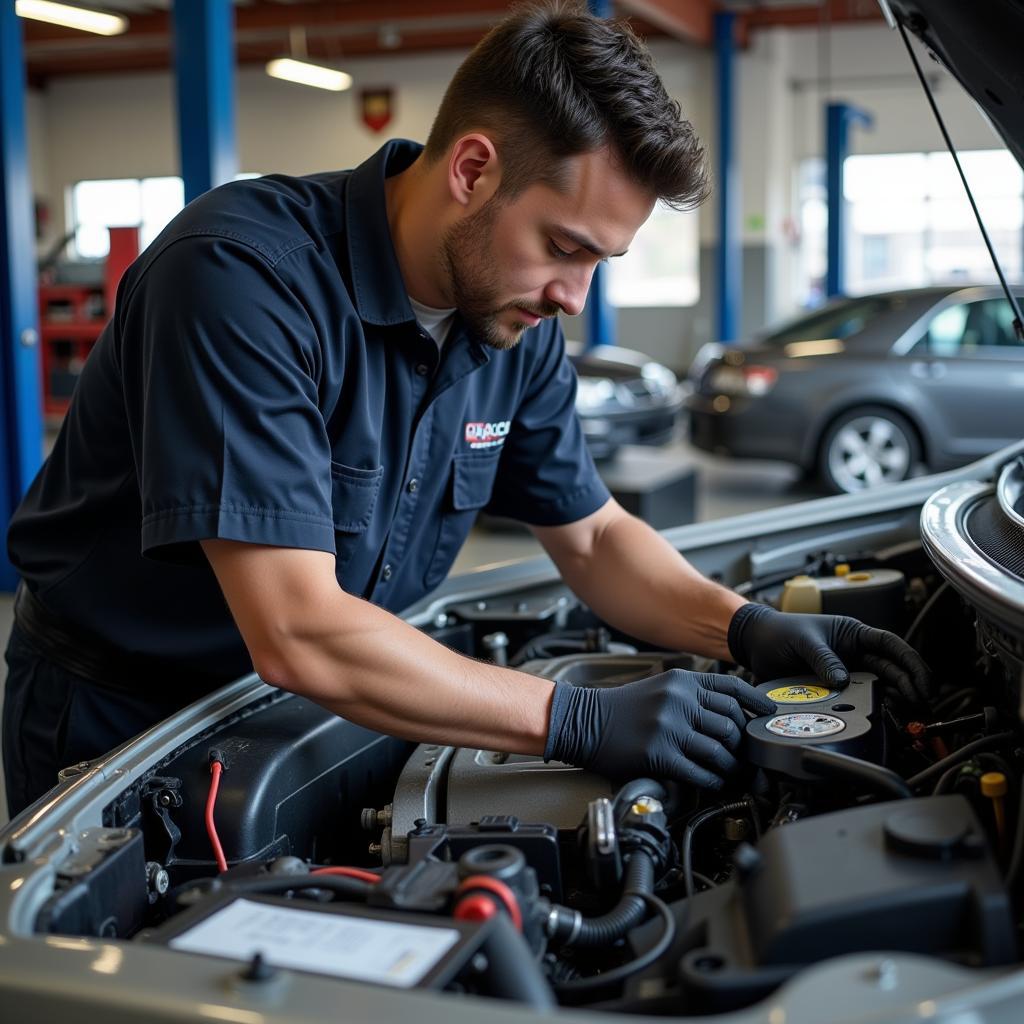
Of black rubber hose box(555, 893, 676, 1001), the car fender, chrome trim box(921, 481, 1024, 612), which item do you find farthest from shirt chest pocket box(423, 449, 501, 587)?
the car fender

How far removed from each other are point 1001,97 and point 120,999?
152 cm

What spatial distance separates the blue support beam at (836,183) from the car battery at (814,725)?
35.4ft

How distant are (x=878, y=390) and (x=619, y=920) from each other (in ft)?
19.0

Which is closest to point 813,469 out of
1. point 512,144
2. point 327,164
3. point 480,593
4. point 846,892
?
point 480,593

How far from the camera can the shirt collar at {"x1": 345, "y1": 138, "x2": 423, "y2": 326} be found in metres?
1.60

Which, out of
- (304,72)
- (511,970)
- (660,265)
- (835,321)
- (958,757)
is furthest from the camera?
(660,265)

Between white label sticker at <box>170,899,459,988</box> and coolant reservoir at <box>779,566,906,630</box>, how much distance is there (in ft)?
3.40

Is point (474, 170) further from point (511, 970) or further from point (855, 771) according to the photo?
point (511, 970)

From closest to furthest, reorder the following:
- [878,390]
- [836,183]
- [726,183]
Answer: [878,390], [836,183], [726,183]

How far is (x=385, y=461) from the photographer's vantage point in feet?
5.60

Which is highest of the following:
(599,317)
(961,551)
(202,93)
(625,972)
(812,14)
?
(812,14)

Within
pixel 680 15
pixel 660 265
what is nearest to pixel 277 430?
pixel 680 15

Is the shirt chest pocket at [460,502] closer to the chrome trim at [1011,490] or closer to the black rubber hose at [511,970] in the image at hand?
the chrome trim at [1011,490]

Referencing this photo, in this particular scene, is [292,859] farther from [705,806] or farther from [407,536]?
[407,536]
